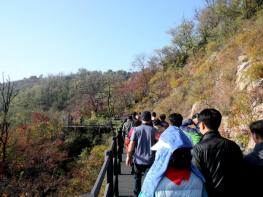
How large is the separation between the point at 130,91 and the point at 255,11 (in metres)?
28.9

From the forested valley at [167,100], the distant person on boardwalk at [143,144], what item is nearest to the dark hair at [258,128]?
the distant person on boardwalk at [143,144]

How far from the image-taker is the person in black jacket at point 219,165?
14.6 ft

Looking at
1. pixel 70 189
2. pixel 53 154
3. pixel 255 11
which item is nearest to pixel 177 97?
pixel 255 11

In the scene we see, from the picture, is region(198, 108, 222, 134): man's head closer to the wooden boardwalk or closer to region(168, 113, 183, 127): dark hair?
region(168, 113, 183, 127): dark hair

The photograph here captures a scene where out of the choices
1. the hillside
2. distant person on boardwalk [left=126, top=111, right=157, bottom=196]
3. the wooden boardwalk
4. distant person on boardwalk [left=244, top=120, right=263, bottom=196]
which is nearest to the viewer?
distant person on boardwalk [left=244, top=120, right=263, bottom=196]

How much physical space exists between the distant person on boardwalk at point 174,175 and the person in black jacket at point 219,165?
3.34 ft

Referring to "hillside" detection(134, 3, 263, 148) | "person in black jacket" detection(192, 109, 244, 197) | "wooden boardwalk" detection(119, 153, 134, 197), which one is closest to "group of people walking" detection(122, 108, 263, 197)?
"person in black jacket" detection(192, 109, 244, 197)

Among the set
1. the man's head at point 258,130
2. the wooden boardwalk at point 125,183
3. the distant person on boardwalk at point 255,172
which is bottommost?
the wooden boardwalk at point 125,183

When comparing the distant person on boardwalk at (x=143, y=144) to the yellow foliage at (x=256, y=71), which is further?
the yellow foliage at (x=256, y=71)

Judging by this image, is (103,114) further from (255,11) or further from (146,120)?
(146,120)

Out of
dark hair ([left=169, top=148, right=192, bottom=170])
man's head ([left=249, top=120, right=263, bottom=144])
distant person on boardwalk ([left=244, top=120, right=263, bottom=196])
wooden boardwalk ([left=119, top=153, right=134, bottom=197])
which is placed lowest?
wooden boardwalk ([left=119, top=153, right=134, bottom=197])

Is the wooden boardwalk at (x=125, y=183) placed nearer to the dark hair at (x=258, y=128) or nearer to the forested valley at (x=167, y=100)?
the forested valley at (x=167, y=100)

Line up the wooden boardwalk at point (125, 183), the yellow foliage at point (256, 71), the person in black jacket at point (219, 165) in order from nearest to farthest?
the person in black jacket at point (219, 165) → the wooden boardwalk at point (125, 183) → the yellow foliage at point (256, 71)

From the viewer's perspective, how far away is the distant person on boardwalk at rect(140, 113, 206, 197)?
337 centimetres
